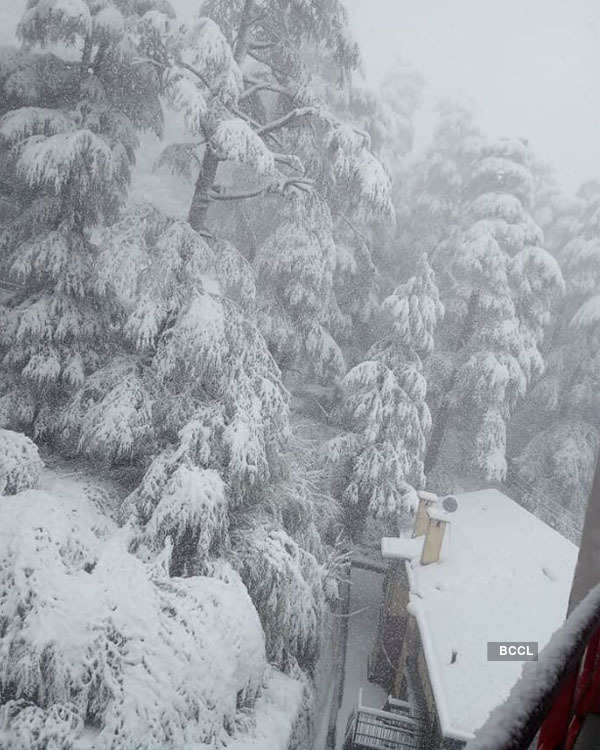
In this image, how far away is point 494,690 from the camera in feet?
24.6

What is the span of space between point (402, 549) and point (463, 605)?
7.33 feet

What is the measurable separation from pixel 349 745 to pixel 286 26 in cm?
1233

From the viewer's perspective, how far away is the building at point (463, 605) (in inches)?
299

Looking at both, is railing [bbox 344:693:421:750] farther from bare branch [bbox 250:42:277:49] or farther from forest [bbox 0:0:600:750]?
bare branch [bbox 250:42:277:49]

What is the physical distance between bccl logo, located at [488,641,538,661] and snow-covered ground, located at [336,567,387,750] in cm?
373

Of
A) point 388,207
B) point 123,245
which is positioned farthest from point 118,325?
point 388,207

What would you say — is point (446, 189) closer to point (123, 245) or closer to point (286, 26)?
point (286, 26)

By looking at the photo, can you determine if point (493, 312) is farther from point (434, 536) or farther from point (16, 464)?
point (16, 464)

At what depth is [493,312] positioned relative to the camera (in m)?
17.0

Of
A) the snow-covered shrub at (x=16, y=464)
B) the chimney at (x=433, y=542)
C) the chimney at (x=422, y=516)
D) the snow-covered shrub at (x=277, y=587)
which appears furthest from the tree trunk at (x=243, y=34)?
the chimney at (x=422, y=516)

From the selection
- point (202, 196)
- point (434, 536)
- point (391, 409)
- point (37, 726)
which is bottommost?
point (37, 726)

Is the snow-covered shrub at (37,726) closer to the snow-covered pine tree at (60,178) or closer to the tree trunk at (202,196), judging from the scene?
the snow-covered pine tree at (60,178)

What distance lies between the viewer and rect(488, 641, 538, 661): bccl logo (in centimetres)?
823

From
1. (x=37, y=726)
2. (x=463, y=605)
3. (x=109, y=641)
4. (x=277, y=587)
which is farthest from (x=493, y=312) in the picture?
(x=37, y=726)
